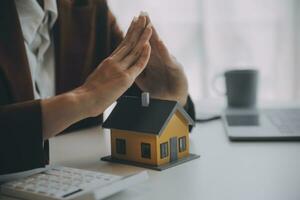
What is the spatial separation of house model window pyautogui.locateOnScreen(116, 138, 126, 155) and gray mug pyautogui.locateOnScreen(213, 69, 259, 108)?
63 cm

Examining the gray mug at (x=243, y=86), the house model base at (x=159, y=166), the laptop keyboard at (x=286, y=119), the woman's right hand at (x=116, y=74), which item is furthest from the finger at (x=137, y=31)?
the gray mug at (x=243, y=86)

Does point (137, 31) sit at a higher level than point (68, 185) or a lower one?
higher

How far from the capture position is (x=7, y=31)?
3.20 feet

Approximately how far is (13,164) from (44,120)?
8 centimetres

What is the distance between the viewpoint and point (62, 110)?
0.81 metres

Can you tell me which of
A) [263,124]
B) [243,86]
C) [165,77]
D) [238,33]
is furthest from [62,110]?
[238,33]

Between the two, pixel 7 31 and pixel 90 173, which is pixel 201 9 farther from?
pixel 90 173

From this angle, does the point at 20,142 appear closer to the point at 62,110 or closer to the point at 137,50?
the point at 62,110

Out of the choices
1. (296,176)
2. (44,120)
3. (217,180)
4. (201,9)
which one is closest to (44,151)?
(44,120)

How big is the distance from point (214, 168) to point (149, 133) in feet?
0.39

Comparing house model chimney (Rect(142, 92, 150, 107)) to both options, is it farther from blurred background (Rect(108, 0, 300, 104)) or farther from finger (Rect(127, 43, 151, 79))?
blurred background (Rect(108, 0, 300, 104))

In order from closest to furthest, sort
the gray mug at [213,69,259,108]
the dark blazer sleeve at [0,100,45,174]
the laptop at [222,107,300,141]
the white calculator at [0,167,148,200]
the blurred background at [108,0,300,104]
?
the white calculator at [0,167,148,200] < the dark blazer sleeve at [0,100,45,174] < the laptop at [222,107,300,141] < the gray mug at [213,69,259,108] < the blurred background at [108,0,300,104]

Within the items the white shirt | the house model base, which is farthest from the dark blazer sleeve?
the white shirt

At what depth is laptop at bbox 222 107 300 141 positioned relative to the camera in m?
1.01
